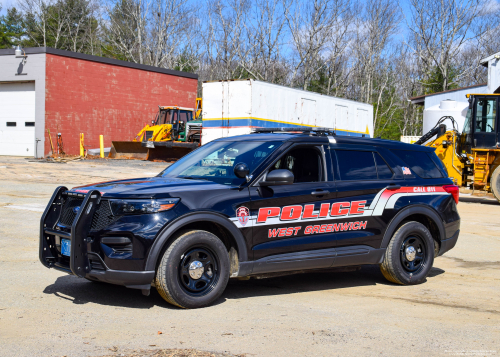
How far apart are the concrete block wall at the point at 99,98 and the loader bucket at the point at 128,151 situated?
352 cm

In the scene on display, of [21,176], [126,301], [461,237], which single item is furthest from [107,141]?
[126,301]

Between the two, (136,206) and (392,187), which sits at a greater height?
(392,187)

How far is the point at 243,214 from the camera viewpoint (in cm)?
557

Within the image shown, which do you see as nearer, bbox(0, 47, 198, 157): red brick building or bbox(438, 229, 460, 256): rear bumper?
bbox(438, 229, 460, 256): rear bumper

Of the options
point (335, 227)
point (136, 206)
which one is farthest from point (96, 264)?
point (335, 227)

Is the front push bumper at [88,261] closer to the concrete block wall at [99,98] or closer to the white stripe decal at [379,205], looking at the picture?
the white stripe decal at [379,205]

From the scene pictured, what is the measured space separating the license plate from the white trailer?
681 inches

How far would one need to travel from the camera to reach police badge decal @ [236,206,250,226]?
18.2 ft

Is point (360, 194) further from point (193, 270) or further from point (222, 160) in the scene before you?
point (193, 270)

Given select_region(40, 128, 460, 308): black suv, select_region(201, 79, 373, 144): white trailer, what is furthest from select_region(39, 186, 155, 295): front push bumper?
select_region(201, 79, 373, 144): white trailer

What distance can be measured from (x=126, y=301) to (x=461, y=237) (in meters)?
7.49

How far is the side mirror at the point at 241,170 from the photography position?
18.6 feet

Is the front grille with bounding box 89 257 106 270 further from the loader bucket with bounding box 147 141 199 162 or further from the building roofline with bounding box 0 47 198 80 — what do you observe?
the building roofline with bounding box 0 47 198 80

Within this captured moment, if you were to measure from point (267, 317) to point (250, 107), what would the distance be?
18.1 meters
